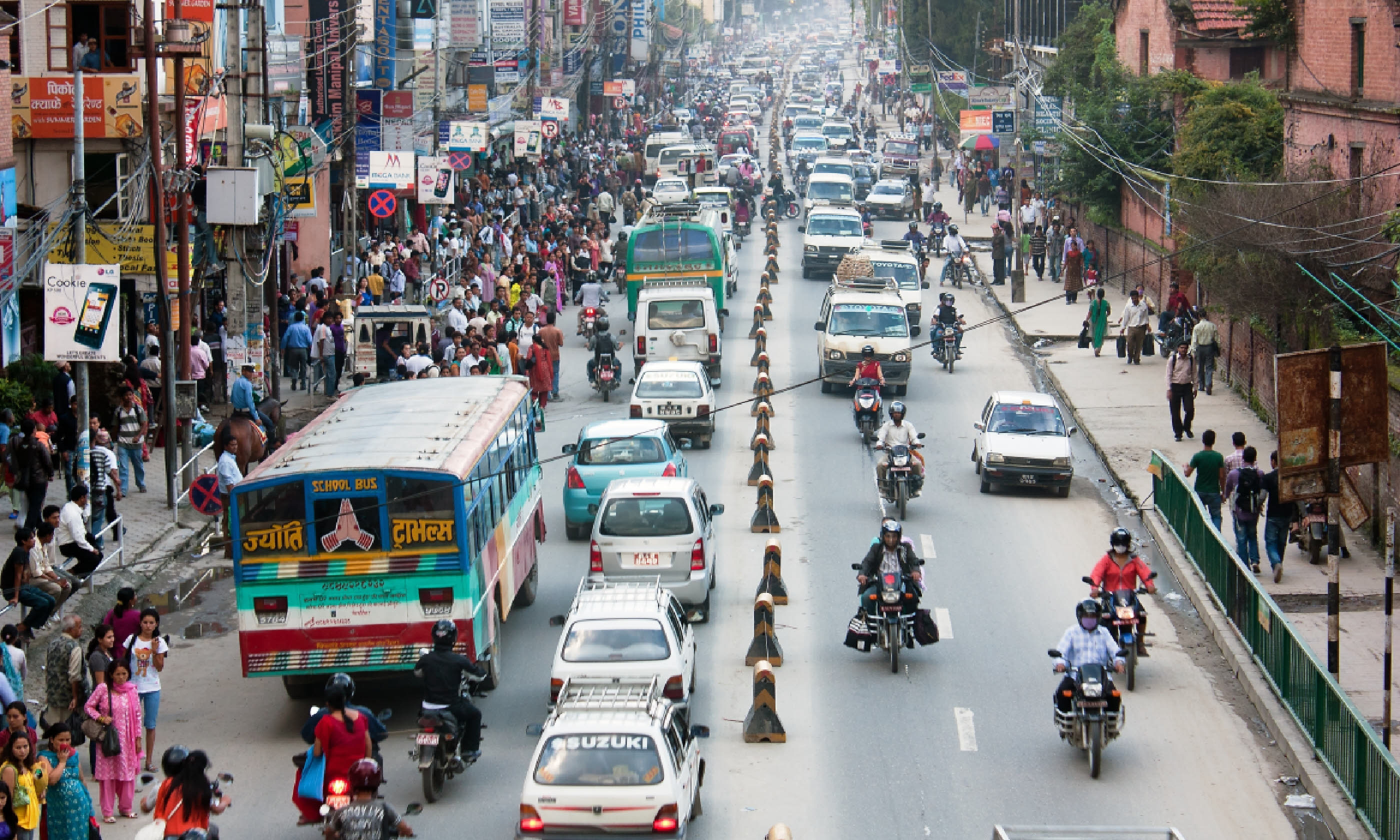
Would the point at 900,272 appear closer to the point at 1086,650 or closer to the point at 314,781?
the point at 1086,650

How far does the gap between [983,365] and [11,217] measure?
785 inches

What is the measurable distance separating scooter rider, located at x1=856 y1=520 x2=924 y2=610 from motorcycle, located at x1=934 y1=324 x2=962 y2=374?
17.7m

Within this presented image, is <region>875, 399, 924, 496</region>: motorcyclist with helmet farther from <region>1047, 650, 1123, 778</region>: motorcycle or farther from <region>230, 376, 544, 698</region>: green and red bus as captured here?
<region>230, 376, 544, 698</region>: green and red bus

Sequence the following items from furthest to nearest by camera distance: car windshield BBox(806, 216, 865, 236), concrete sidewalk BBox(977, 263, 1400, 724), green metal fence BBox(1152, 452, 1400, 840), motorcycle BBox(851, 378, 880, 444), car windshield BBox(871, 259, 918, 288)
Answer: car windshield BBox(806, 216, 865, 236)
car windshield BBox(871, 259, 918, 288)
motorcycle BBox(851, 378, 880, 444)
concrete sidewalk BBox(977, 263, 1400, 724)
green metal fence BBox(1152, 452, 1400, 840)

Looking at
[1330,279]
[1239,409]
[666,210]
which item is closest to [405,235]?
[666,210]

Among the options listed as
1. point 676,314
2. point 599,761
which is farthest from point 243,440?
point 599,761

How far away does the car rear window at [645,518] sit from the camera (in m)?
19.6

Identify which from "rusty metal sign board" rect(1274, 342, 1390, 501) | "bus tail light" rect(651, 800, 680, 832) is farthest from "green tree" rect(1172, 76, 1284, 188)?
"bus tail light" rect(651, 800, 680, 832)

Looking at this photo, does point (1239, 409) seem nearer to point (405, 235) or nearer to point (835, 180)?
point (405, 235)

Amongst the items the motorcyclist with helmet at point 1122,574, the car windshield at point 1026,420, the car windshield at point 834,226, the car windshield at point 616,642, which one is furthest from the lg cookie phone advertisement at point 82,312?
the car windshield at point 834,226

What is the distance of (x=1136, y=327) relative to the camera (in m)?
35.8

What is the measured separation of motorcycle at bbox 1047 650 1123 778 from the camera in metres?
15.3

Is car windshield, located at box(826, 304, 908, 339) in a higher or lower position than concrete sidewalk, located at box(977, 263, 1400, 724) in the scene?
higher

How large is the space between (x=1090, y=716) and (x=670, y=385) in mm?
14355
